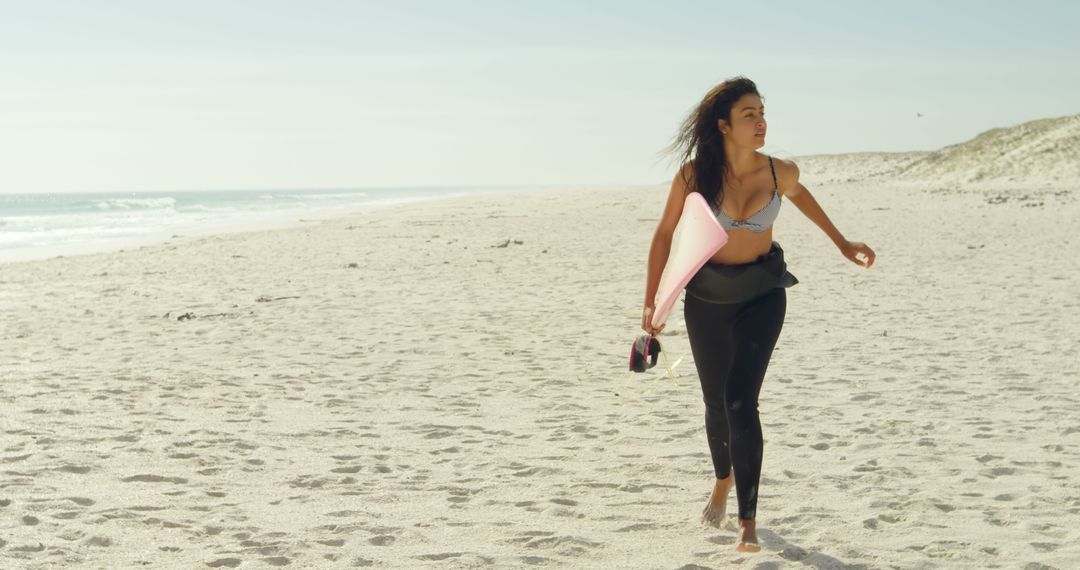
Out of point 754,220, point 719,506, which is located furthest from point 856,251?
point 719,506

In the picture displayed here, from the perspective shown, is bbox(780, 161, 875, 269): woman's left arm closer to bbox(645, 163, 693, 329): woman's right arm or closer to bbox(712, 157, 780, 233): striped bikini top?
bbox(712, 157, 780, 233): striped bikini top

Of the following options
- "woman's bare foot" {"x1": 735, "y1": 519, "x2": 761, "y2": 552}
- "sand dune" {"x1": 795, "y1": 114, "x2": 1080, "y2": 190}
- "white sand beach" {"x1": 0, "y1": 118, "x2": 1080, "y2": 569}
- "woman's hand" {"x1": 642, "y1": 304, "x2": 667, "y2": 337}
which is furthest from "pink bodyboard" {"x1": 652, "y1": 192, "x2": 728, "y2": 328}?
"sand dune" {"x1": 795, "y1": 114, "x2": 1080, "y2": 190}

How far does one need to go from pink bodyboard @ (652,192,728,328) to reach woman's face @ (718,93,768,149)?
0.28 meters

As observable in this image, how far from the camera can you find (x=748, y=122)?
3830 millimetres

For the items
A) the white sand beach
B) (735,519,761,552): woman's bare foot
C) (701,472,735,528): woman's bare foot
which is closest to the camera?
(735,519,761,552): woman's bare foot

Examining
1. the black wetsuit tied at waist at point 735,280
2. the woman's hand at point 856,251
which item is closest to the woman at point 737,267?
the black wetsuit tied at waist at point 735,280

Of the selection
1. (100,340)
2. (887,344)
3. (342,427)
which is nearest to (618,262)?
(887,344)

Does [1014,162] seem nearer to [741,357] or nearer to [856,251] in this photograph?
[856,251]

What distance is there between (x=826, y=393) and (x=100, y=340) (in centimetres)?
658

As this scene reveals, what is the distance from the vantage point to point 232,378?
7621 millimetres

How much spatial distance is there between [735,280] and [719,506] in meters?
1.07

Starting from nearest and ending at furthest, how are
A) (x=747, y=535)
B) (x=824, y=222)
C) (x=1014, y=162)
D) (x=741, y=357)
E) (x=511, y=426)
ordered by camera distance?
(x=741, y=357), (x=747, y=535), (x=824, y=222), (x=511, y=426), (x=1014, y=162)

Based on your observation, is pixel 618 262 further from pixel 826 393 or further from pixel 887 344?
pixel 826 393

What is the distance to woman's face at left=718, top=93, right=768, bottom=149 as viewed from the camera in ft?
12.6
